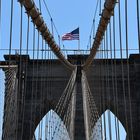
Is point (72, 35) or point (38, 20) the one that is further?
point (72, 35)

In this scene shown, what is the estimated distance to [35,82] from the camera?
30031 mm

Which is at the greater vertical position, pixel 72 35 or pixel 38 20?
pixel 72 35

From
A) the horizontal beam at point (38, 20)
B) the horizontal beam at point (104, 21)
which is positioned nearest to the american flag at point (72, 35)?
the horizontal beam at point (104, 21)

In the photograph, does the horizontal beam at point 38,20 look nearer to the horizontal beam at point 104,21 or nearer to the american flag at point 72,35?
the horizontal beam at point 104,21

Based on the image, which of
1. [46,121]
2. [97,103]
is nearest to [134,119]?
[97,103]

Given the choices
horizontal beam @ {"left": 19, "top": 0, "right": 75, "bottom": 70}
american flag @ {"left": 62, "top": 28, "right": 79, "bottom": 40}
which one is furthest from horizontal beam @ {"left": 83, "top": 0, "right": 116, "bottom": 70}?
american flag @ {"left": 62, "top": 28, "right": 79, "bottom": 40}

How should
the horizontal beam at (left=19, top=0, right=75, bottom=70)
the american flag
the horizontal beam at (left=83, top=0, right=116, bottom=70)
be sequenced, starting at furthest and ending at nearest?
the american flag
the horizontal beam at (left=83, top=0, right=116, bottom=70)
the horizontal beam at (left=19, top=0, right=75, bottom=70)

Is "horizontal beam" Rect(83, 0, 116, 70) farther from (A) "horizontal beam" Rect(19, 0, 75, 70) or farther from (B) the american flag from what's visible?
(B) the american flag

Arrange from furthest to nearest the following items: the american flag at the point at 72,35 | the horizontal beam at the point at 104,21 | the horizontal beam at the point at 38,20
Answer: the american flag at the point at 72,35 → the horizontal beam at the point at 104,21 → the horizontal beam at the point at 38,20

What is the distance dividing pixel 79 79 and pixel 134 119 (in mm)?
3065

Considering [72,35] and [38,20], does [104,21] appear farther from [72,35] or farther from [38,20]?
[72,35]

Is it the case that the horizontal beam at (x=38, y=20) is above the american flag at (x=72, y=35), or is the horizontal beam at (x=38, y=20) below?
below

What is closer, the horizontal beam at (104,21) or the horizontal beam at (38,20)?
the horizontal beam at (38,20)

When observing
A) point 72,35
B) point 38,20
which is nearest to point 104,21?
point 38,20
